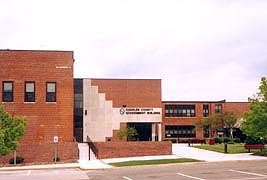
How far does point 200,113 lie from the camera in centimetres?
8219

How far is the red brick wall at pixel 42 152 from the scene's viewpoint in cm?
4166

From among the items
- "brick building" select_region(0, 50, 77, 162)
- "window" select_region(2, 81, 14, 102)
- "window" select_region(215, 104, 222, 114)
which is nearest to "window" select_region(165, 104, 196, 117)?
"window" select_region(215, 104, 222, 114)

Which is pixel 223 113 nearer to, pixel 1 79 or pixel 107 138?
pixel 107 138

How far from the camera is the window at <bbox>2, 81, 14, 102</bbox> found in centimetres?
5103

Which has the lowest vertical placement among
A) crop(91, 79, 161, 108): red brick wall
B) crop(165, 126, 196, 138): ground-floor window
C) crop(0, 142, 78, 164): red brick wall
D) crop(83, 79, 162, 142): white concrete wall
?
crop(0, 142, 78, 164): red brick wall

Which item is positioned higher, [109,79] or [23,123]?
[109,79]

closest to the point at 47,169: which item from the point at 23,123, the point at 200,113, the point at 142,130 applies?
the point at 23,123

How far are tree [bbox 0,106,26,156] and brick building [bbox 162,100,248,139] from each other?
4635 centimetres

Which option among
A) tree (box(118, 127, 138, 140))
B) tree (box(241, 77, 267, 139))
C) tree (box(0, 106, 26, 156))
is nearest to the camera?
tree (box(0, 106, 26, 156))

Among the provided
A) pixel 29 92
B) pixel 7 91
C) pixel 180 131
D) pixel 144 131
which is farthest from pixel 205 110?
pixel 7 91

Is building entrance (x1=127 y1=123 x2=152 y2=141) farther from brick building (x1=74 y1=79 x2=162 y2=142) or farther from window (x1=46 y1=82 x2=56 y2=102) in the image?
window (x1=46 y1=82 x2=56 y2=102)

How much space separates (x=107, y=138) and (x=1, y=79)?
22976 millimetres

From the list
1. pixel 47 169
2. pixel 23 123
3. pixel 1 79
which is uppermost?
pixel 1 79

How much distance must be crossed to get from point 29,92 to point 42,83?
160 centimetres
